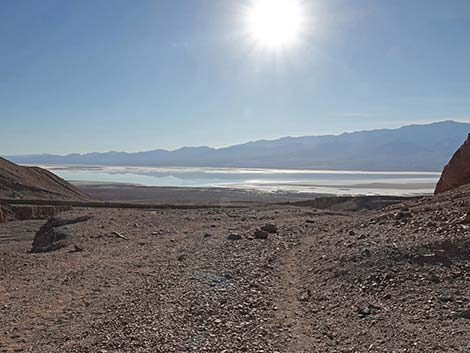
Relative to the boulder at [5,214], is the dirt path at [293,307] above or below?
above

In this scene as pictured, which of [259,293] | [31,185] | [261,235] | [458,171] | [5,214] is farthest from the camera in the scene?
[31,185]

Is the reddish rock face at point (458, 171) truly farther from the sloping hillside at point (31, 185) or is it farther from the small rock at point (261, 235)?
the sloping hillside at point (31, 185)

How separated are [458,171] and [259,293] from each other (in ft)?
50.2

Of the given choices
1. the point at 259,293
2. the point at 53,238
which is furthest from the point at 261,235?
the point at 53,238

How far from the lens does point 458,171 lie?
842 inches

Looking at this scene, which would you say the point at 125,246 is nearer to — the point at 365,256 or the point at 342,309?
the point at 365,256

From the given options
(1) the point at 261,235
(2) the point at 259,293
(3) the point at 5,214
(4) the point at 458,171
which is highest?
(4) the point at 458,171

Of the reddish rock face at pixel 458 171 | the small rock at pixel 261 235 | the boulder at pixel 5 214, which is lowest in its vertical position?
the boulder at pixel 5 214

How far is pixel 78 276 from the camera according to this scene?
10.6 meters

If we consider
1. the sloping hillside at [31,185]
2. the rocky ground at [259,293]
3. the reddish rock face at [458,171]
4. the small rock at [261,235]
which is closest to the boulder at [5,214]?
the sloping hillside at [31,185]

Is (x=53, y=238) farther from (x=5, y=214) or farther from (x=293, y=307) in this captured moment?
(x=5, y=214)

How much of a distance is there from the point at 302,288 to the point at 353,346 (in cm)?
318

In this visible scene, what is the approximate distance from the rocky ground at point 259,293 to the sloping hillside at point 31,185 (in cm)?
3496

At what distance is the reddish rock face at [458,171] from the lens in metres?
21.0
